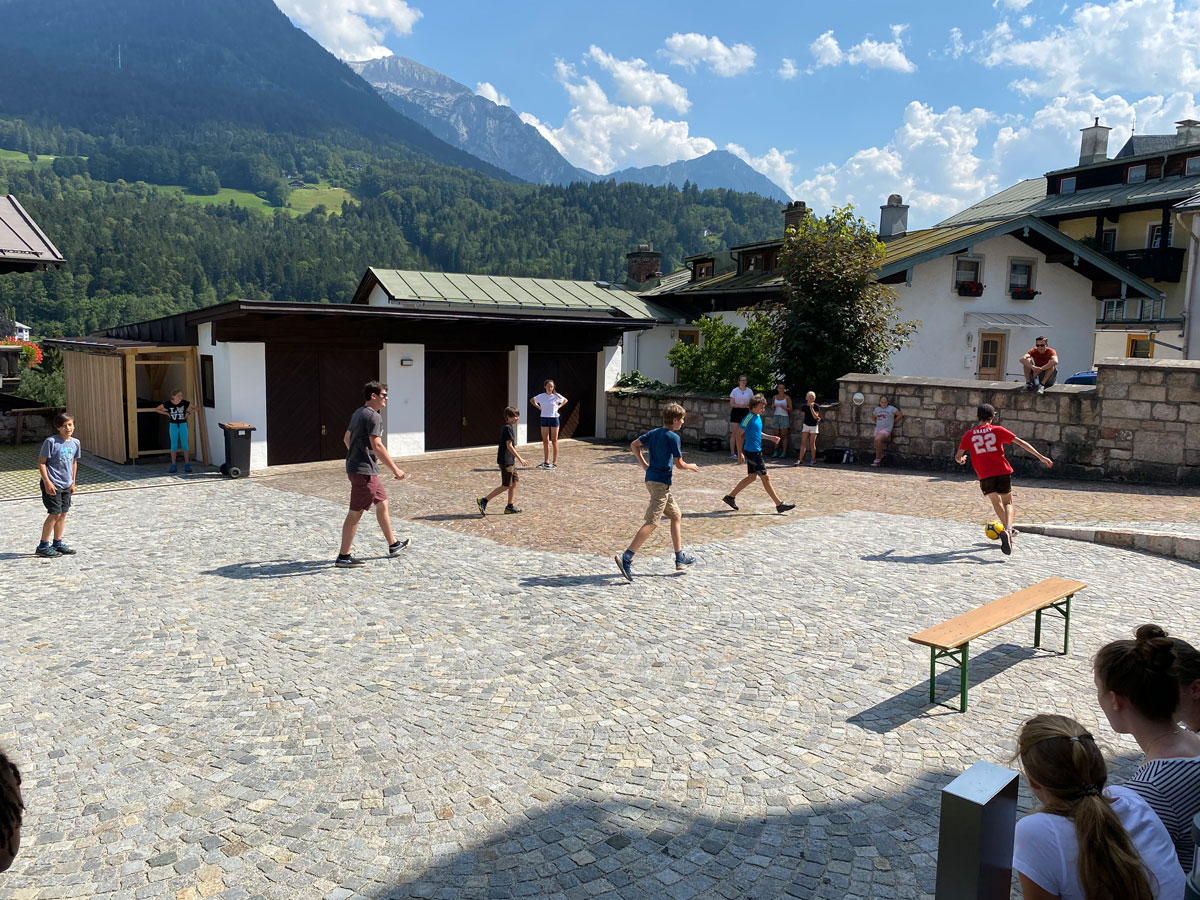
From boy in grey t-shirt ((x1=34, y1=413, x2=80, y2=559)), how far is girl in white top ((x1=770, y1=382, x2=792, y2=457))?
41.5 ft

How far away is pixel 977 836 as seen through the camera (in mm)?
2590

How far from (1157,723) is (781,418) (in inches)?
599

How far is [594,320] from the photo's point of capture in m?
21.5

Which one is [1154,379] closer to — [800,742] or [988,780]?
[800,742]

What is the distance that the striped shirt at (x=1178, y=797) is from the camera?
2.88 m

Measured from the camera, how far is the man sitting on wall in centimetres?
1515

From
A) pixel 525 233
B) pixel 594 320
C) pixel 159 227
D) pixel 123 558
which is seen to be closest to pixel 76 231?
pixel 159 227

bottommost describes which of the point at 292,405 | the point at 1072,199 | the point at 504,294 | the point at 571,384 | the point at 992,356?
the point at 292,405

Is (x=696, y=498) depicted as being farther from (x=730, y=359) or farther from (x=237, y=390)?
(x=237, y=390)

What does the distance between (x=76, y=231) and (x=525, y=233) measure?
42752 mm

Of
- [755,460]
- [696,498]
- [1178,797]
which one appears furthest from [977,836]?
[696,498]

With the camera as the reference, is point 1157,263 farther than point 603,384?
Yes

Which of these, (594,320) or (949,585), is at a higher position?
(594,320)

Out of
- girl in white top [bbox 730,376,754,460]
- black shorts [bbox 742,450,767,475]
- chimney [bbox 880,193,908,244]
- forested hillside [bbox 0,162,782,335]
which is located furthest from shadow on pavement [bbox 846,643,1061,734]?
forested hillside [bbox 0,162,782,335]
